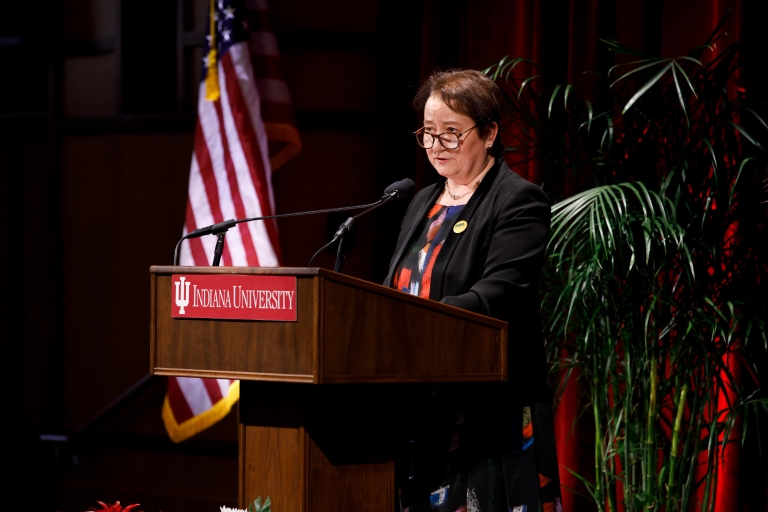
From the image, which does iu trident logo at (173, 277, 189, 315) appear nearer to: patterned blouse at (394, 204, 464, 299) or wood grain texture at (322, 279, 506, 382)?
wood grain texture at (322, 279, 506, 382)

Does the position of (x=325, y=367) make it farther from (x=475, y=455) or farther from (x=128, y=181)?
(x=128, y=181)

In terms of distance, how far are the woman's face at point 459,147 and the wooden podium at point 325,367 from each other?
1.44 feet

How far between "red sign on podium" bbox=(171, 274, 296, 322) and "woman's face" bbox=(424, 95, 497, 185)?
2.11 feet

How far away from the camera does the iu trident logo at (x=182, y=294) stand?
1.32m

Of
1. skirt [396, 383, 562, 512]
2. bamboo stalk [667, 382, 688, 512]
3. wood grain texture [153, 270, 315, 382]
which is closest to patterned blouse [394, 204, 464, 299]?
skirt [396, 383, 562, 512]

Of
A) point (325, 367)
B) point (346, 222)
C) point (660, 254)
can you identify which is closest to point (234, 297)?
point (325, 367)

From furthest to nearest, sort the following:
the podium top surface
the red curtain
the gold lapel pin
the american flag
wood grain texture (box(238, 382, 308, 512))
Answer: the american flag → the red curtain → the gold lapel pin → wood grain texture (box(238, 382, 308, 512)) → the podium top surface

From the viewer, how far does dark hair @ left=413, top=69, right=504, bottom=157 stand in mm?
1761

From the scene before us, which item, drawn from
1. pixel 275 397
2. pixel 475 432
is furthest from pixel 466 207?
pixel 275 397

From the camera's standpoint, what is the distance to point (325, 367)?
3.97ft

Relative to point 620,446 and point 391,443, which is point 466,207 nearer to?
point 391,443

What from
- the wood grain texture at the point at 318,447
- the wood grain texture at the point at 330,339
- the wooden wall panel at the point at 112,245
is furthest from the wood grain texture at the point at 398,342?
the wooden wall panel at the point at 112,245

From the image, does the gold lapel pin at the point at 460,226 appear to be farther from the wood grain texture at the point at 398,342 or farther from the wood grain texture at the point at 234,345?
the wood grain texture at the point at 234,345

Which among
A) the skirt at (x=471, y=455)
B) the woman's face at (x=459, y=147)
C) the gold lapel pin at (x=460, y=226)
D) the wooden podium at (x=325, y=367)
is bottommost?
the skirt at (x=471, y=455)
